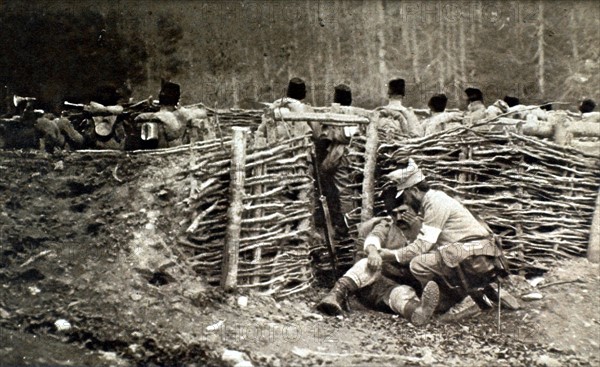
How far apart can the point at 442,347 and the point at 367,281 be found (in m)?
0.53

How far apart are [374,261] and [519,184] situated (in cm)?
99

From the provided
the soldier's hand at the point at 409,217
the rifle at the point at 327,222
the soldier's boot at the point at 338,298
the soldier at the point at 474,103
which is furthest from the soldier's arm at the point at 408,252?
the soldier at the point at 474,103

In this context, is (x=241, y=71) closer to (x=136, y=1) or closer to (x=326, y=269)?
(x=136, y=1)

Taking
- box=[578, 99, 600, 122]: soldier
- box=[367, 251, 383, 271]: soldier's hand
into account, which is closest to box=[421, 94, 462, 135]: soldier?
box=[578, 99, 600, 122]: soldier

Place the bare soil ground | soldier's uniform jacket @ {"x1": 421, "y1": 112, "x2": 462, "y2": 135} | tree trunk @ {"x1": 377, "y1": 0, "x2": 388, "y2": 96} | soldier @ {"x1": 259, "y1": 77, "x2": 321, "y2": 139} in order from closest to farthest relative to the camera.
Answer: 1. the bare soil ground
2. soldier @ {"x1": 259, "y1": 77, "x2": 321, "y2": 139}
3. soldier's uniform jacket @ {"x1": 421, "y1": 112, "x2": 462, "y2": 135}
4. tree trunk @ {"x1": 377, "y1": 0, "x2": 388, "y2": 96}

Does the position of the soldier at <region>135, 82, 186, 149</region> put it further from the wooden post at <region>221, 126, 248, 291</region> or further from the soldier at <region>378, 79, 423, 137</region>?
the soldier at <region>378, 79, 423, 137</region>

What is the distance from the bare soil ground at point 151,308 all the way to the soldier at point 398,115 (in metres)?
1.14

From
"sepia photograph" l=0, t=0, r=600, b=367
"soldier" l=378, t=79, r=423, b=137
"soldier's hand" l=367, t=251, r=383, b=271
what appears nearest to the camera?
"sepia photograph" l=0, t=0, r=600, b=367

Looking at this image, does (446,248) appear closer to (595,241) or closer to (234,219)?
(595,241)

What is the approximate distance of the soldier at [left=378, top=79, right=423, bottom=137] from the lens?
13.9 feet

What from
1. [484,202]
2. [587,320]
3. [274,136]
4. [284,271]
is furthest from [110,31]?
[587,320]

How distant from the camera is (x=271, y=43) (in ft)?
14.8

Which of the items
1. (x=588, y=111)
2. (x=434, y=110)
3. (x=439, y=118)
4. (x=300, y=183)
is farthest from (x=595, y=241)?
(x=300, y=183)

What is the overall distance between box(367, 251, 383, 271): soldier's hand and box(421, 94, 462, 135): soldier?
104cm
